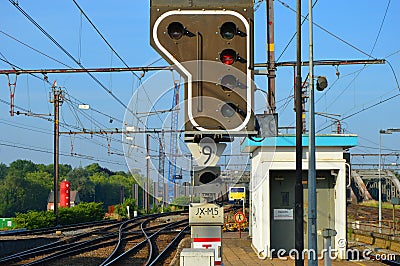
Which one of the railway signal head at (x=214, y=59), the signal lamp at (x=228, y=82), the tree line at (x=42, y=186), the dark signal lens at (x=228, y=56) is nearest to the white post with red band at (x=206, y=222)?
the railway signal head at (x=214, y=59)

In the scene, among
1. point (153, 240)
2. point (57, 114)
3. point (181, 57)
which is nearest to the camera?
point (181, 57)

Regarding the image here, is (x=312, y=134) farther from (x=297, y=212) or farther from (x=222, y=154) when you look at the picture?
(x=222, y=154)

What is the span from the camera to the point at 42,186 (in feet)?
323

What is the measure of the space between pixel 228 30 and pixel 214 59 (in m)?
0.29

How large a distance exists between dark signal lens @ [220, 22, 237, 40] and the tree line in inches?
3134

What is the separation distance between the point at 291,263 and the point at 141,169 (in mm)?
11443

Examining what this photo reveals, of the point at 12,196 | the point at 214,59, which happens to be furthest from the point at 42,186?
the point at 214,59

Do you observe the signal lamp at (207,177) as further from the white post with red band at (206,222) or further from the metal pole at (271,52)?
the metal pole at (271,52)

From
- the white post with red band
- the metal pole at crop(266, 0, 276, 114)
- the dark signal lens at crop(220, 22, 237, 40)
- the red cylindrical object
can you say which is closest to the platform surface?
the metal pole at crop(266, 0, 276, 114)

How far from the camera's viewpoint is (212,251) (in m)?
6.15

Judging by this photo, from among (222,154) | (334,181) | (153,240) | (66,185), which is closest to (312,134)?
(334,181)

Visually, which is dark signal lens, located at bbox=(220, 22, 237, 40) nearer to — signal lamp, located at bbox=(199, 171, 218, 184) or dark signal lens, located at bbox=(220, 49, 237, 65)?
dark signal lens, located at bbox=(220, 49, 237, 65)

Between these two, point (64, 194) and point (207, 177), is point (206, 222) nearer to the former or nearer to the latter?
point (207, 177)

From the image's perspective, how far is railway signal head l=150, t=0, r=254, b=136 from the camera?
5781mm
